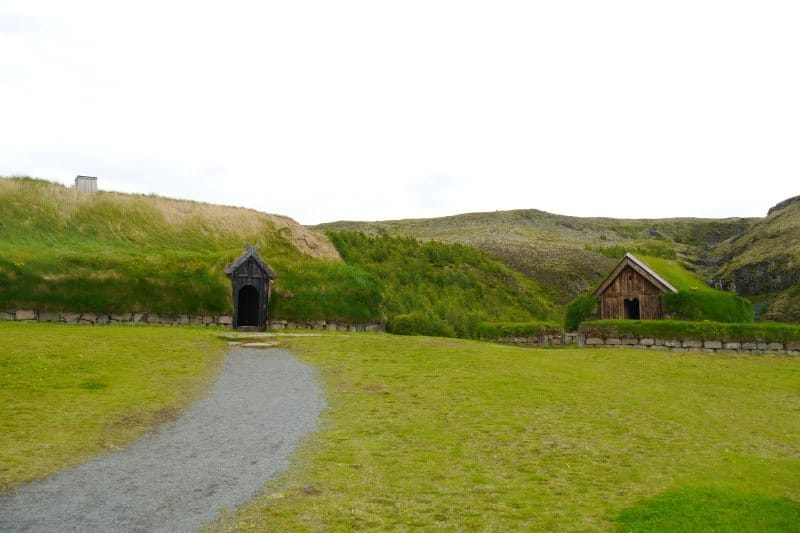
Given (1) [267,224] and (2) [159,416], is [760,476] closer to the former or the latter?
(2) [159,416]

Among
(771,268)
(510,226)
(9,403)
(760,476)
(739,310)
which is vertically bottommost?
(760,476)

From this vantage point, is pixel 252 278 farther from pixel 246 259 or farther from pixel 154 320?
pixel 154 320

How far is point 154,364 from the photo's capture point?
19250 millimetres

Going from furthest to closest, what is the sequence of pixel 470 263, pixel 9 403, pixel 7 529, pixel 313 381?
1. pixel 470 263
2. pixel 313 381
3. pixel 9 403
4. pixel 7 529

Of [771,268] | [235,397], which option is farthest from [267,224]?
[771,268]

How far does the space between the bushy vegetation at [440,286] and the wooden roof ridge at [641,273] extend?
8.95 metres

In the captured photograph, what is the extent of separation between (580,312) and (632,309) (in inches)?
123

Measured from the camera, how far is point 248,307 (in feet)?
121

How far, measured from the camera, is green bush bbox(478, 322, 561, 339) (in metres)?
34.8

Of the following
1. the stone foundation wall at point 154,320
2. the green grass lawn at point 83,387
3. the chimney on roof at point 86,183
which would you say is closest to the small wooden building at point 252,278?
the stone foundation wall at point 154,320

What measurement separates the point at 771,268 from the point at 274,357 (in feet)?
189

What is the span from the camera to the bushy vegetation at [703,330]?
93.8ft

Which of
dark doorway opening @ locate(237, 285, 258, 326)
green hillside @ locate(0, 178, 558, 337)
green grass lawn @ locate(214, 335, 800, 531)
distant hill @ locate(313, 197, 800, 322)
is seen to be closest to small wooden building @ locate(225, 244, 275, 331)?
green hillside @ locate(0, 178, 558, 337)

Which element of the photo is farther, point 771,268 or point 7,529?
point 771,268
